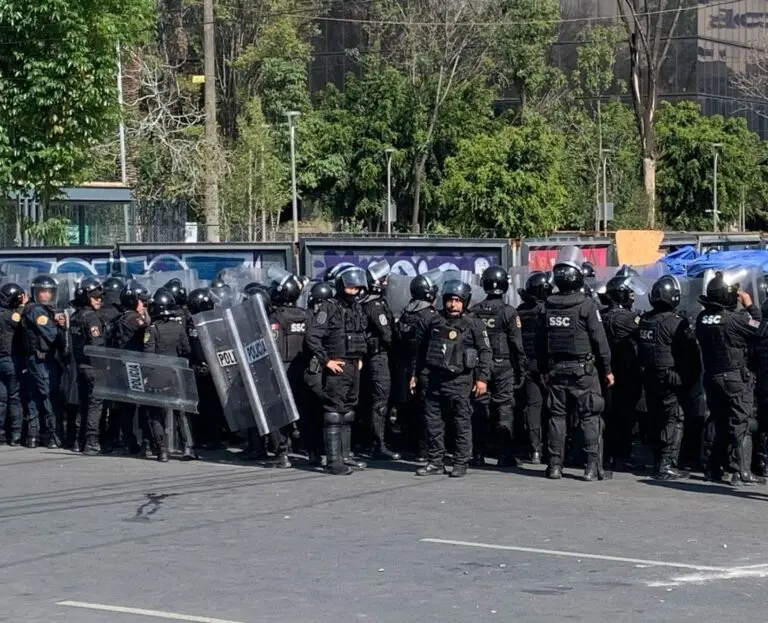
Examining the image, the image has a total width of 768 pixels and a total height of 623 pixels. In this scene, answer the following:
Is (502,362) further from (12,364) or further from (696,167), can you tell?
(696,167)

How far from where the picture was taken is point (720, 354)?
462 inches

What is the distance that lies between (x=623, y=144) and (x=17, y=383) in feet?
152

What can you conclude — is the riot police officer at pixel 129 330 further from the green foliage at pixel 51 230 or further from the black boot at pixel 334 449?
the green foliage at pixel 51 230

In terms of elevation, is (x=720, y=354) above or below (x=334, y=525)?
above

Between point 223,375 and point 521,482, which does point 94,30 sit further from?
point 521,482

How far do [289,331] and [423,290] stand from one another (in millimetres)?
1409

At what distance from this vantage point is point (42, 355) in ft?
49.6

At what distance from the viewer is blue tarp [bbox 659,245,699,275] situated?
19.9 metres

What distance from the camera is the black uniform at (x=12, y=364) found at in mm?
15312

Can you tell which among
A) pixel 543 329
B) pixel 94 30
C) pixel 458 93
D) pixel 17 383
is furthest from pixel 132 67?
pixel 543 329

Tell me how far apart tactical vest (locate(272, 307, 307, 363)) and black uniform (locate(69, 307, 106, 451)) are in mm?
2077

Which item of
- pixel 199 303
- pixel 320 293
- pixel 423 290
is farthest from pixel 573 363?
pixel 199 303

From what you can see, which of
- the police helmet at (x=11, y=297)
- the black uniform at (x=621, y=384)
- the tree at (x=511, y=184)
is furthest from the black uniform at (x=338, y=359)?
the tree at (x=511, y=184)

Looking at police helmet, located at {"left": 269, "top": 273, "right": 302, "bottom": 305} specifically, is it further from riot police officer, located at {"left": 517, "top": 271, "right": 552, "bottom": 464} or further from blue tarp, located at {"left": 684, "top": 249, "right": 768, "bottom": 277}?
blue tarp, located at {"left": 684, "top": 249, "right": 768, "bottom": 277}
